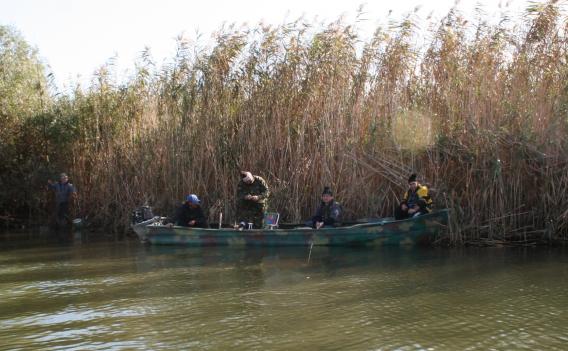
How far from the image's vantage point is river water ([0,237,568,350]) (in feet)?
18.4

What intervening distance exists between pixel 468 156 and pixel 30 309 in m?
7.60

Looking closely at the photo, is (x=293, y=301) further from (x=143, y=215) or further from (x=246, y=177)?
(x=143, y=215)

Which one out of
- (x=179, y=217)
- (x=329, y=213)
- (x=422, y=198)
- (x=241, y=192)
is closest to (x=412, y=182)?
(x=422, y=198)

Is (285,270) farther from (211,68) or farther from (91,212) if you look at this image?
(91,212)

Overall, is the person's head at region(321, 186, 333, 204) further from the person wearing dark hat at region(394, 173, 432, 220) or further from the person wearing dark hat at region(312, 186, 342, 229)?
the person wearing dark hat at region(394, 173, 432, 220)

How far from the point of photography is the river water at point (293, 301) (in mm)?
5609

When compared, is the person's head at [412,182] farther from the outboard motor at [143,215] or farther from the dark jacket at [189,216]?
the outboard motor at [143,215]

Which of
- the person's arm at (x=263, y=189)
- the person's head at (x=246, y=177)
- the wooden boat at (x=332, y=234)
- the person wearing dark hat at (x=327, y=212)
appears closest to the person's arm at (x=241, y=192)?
the person's head at (x=246, y=177)

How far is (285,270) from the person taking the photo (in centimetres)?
943

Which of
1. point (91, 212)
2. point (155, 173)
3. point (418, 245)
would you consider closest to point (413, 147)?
point (418, 245)

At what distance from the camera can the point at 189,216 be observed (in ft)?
41.7

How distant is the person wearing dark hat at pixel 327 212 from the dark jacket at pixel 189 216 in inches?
91.8

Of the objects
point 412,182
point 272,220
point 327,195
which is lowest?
point 272,220

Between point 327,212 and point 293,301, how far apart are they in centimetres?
466
